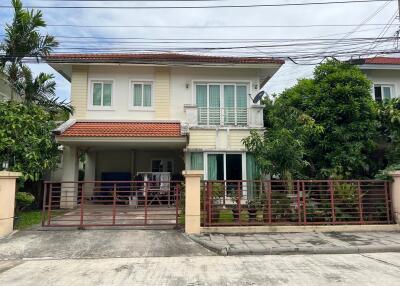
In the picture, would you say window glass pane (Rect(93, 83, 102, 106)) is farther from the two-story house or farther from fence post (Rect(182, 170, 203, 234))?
fence post (Rect(182, 170, 203, 234))

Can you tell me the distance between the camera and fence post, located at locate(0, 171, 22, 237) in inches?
377

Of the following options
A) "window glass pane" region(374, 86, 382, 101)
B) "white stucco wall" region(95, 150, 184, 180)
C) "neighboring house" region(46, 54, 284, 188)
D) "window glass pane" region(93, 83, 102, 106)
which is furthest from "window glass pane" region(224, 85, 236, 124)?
"window glass pane" region(374, 86, 382, 101)

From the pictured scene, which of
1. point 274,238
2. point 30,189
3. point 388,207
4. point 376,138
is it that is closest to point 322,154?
point 376,138

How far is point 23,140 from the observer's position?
11633 mm

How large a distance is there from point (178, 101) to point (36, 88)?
19.2ft

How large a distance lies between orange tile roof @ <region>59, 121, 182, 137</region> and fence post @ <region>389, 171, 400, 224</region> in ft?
24.3

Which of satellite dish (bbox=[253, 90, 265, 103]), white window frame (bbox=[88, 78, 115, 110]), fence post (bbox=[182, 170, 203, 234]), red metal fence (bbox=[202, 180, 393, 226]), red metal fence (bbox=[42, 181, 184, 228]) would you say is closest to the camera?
fence post (bbox=[182, 170, 203, 234])

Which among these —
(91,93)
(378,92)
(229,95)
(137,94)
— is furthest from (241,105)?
(378,92)

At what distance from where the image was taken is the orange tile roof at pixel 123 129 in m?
14.0

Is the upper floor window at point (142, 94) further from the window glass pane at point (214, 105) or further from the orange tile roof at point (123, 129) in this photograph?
the window glass pane at point (214, 105)

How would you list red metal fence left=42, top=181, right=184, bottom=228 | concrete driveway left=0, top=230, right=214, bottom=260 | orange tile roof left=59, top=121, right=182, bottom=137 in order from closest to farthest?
concrete driveway left=0, top=230, right=214, bottom=260 → red metal fence left=42, top=181, right=184, bottom=228 → orange tile roof left=59, top=121, right=182, bottom=137

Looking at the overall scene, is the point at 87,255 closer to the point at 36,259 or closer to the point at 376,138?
the point at 36,259

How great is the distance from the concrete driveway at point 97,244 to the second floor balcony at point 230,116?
6.78 meters

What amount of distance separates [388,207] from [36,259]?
31.3 feet
